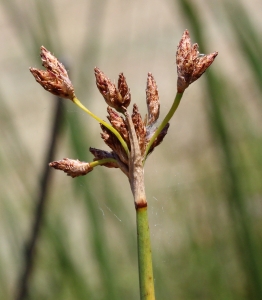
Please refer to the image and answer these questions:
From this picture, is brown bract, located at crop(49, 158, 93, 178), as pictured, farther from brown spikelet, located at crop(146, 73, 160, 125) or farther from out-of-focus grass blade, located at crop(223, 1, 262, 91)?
out-of-focus grass blade, located at crop(223, 1, 262, 91)

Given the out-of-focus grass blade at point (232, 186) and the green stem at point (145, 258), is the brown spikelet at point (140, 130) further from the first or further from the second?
the out-of-focus grass blade at point (232, 186)

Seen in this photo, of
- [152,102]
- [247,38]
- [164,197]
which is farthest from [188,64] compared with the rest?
[164,197]

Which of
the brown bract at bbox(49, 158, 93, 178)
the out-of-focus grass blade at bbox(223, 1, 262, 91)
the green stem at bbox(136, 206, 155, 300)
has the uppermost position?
the out-of-focus grass blade at bbox(223, 1, 262, 91)

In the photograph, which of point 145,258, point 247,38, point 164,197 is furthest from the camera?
point 164,197

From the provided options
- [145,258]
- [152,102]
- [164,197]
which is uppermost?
[164,197]

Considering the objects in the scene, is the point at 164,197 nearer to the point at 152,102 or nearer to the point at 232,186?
the point at 232,186

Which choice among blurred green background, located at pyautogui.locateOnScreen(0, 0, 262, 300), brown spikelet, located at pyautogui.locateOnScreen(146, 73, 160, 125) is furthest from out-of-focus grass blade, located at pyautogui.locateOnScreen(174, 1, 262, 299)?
brown spikelet, located at pyautogui.locateOnScreen(146, 73, 160, 125)
